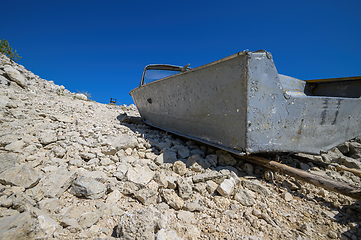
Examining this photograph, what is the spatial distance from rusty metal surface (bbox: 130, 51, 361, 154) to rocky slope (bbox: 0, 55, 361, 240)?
1.51 feet

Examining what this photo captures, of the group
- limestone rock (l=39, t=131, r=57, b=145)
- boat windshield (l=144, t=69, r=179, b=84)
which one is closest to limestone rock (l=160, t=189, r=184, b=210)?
limestone rock (l=39, t=131, r=57, b=145)

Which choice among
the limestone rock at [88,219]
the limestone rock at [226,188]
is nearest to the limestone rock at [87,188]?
the limestone rock at [88,219]

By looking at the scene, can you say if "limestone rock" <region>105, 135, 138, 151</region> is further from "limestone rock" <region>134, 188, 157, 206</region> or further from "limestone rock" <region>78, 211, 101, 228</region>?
"limestone rock" <region>78, 211, 101, 228</region>

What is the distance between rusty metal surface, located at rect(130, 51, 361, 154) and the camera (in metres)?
1.95

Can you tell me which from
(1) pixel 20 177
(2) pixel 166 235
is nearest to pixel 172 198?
(2) pixel 166 235

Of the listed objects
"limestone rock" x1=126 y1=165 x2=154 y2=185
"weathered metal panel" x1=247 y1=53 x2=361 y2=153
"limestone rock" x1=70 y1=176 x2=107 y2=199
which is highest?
"weathered metal panel" x1=247 y1=53 x2=361 y2=153

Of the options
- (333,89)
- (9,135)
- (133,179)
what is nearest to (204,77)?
(133,179)

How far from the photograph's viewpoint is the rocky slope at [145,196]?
4.33 feet

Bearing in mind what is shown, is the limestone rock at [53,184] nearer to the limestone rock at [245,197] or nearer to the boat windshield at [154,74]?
the limestone rock at [245,197]

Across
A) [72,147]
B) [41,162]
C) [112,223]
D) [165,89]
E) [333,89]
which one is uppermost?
[333,89]

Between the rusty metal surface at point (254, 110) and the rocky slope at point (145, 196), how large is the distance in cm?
46

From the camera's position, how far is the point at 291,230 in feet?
4.68

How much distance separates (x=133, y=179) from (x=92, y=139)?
133 centimetres

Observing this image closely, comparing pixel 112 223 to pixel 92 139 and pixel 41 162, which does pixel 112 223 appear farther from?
pixel 92 139
